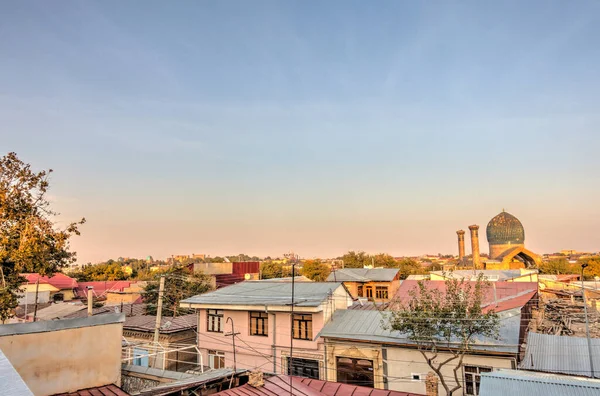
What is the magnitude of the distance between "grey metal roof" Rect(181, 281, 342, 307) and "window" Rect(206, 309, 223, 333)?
616 mm

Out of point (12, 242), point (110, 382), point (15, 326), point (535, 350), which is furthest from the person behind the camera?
point (12, 242)

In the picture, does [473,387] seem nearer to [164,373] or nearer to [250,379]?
[250,379]

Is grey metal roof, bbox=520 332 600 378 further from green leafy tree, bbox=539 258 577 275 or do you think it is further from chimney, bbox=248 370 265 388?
green leafy tree, bbox=539 258 577 275

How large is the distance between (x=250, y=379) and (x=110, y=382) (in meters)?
3.28

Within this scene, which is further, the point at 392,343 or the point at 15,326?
the point at 392,343

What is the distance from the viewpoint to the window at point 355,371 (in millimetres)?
17106

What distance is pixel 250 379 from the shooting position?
9.98m

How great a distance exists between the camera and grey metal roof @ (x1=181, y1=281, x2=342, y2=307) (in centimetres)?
1978

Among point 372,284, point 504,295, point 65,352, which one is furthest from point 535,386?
point 372,284

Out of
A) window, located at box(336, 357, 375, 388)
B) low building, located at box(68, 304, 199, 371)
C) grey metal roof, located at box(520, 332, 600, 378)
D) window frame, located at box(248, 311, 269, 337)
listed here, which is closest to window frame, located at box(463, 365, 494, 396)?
grey metal roof, located at box(520, 332, 600, 378)

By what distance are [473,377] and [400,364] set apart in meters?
2.83

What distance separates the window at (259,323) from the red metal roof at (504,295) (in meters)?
6.68

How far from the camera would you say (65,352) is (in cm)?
845

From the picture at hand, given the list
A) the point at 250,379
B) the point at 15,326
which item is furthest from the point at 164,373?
the point at 15,326
